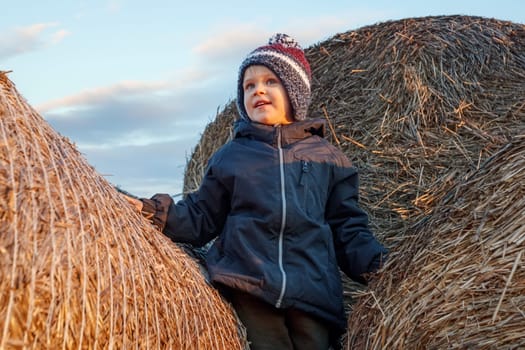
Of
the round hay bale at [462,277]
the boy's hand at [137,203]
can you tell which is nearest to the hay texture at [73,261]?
the boy's hand at [137,203]

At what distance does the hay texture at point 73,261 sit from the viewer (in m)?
1.88

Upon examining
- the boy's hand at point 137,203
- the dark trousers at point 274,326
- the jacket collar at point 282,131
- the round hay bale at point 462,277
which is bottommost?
the dark trousers at point 274,326

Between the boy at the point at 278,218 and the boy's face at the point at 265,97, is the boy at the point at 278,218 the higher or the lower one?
the lower one

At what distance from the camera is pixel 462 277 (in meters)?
2.48

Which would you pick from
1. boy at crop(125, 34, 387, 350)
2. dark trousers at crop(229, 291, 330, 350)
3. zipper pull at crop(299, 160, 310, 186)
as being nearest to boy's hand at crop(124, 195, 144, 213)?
boy at crop(125, 34, 387, 350)

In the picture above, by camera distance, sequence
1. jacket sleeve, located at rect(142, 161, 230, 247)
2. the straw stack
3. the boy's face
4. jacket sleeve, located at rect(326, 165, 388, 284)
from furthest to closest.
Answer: the straw stack, the boy's face, jacket sleeve, located at rect(326, 165, 388, 284), jacket sleeve, located at rect(142, 161, 230, 247)

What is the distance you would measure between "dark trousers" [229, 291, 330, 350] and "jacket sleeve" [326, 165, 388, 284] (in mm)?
293

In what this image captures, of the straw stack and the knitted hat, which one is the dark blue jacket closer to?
the knitted hat

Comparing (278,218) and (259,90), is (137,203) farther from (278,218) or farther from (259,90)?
(259,90)

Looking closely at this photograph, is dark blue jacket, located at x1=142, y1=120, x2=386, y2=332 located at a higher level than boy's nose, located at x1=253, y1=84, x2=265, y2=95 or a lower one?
lower

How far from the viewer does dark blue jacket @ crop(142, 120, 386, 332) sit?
2914mm

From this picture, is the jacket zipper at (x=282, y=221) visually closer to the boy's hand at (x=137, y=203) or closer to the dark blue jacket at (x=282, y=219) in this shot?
the dark blue jacket at (x=282, y=219)

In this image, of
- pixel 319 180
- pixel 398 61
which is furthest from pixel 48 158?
pixel 398 61

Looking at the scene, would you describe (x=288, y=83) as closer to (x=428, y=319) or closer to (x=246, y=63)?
(x=246, y=63)
